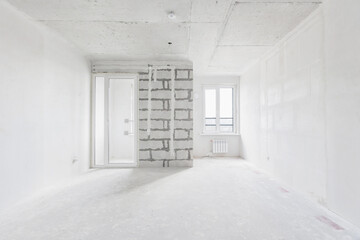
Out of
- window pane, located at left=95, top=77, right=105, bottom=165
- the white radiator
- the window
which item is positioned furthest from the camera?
the window

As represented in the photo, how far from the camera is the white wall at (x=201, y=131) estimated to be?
6270 millimetres

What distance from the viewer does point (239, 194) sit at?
298 centimetres

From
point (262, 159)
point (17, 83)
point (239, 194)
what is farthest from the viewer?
point (262, 159)

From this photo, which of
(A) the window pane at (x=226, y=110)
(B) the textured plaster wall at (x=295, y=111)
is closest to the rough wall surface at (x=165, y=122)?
(B) the textured plaster wall at (x=295, y=111)

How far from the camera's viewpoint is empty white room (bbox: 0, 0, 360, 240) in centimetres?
Result: 209

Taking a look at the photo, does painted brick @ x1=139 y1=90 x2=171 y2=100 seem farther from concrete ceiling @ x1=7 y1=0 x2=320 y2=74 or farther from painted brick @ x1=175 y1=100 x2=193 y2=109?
concrete ceiling @ x1=7 y1=0 x2=320 y2=74

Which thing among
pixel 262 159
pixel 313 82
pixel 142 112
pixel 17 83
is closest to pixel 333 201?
pixel 313 82

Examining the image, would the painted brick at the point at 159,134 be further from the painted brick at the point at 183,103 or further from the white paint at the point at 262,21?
the white paint at the point at 262,21

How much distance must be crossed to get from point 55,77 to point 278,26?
360 centimetres

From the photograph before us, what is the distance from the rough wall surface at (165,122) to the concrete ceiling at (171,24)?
658mm

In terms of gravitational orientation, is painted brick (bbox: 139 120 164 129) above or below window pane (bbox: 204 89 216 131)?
below

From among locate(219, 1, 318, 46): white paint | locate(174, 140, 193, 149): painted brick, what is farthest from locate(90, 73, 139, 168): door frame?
locate(219, 1, 318, 46): white paint

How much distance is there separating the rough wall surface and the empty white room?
2 centimetres

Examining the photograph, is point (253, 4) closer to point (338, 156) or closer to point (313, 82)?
point (313, 82)
